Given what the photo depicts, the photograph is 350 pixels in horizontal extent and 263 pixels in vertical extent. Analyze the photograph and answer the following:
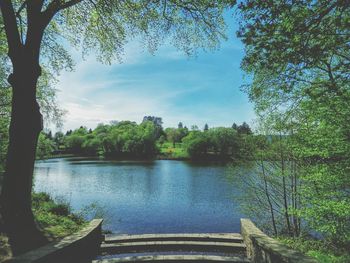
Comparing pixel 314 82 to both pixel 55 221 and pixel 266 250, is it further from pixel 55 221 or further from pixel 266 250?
pixel 55 221

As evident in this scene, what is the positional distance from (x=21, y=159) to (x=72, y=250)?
7.59 ft

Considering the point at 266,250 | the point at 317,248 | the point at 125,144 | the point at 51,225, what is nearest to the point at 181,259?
the point at 266,250

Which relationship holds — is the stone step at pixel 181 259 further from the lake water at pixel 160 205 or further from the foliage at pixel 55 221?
the lake water at pixel 160 205

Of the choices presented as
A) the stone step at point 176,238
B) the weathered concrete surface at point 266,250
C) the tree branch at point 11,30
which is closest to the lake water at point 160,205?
the stone step at point 176,238

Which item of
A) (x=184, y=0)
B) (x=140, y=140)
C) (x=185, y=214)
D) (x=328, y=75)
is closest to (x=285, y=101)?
(x=328, y=75)

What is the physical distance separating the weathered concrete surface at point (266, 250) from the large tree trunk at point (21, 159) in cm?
501

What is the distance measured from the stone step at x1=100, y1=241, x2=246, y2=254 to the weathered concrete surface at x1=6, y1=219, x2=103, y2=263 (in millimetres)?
590

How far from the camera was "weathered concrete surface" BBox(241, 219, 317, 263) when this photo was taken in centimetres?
540

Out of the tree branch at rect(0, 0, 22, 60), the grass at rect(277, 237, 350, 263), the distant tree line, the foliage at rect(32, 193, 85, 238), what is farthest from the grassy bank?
the distant tree line

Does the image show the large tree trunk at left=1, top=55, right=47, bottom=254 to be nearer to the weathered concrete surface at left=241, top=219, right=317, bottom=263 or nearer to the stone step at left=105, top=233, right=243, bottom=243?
the stone step at left=105, top=233, right=243, bottom=243

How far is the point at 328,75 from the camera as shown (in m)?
8.70

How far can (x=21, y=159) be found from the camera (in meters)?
6.23

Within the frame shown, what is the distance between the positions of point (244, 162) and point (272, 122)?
12.6 feet

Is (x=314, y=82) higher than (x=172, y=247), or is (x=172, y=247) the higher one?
(x=314, y=82)
